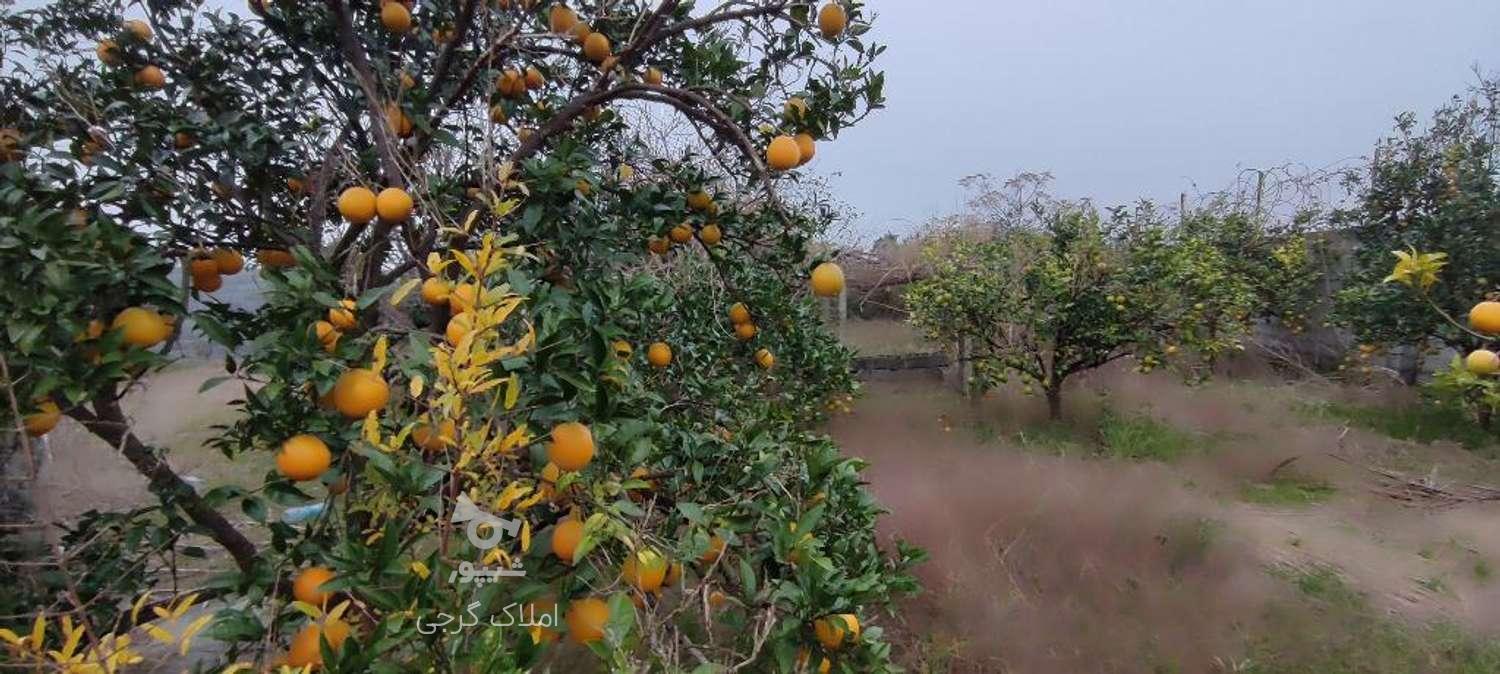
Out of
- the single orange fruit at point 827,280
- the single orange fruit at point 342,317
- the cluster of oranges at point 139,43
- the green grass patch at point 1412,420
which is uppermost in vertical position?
the cluster of oranges at point 139,43

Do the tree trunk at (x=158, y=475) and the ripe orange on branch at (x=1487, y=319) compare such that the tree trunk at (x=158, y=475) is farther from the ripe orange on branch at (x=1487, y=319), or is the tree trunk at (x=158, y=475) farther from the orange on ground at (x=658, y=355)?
the ripe orange on branch at (x=1487, y=319)

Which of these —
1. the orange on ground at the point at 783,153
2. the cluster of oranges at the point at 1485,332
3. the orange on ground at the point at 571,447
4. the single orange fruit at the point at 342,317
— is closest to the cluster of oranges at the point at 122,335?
the single orange fruit at the point at 342,317

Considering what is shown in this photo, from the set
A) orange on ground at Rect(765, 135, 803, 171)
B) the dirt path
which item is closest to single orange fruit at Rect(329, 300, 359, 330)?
orange on ground at Rect(765, 135, 803, 171)

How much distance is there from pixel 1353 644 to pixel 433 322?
11.2ft

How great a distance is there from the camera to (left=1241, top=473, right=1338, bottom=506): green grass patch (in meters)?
4.15

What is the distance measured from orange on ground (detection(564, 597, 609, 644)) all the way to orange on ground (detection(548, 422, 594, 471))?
217 mm

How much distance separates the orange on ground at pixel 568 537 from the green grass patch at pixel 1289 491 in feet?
14.5

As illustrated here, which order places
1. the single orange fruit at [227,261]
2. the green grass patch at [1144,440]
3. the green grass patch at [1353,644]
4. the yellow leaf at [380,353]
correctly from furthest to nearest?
1. the green grass patch at [1144,440]
2. the green grass patch at [1353,644]
3. the single orange fruit at [227,261]
4. the yellow leaf at [380,353]

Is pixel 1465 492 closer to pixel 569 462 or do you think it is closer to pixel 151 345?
pixel 569 462

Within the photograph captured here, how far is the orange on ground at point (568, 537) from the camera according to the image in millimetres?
1072

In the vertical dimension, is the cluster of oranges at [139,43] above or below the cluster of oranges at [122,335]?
above

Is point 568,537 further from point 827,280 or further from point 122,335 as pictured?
point 827,280

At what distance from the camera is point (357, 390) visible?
3.42ft

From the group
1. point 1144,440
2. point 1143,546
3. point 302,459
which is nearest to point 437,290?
point 302,459
